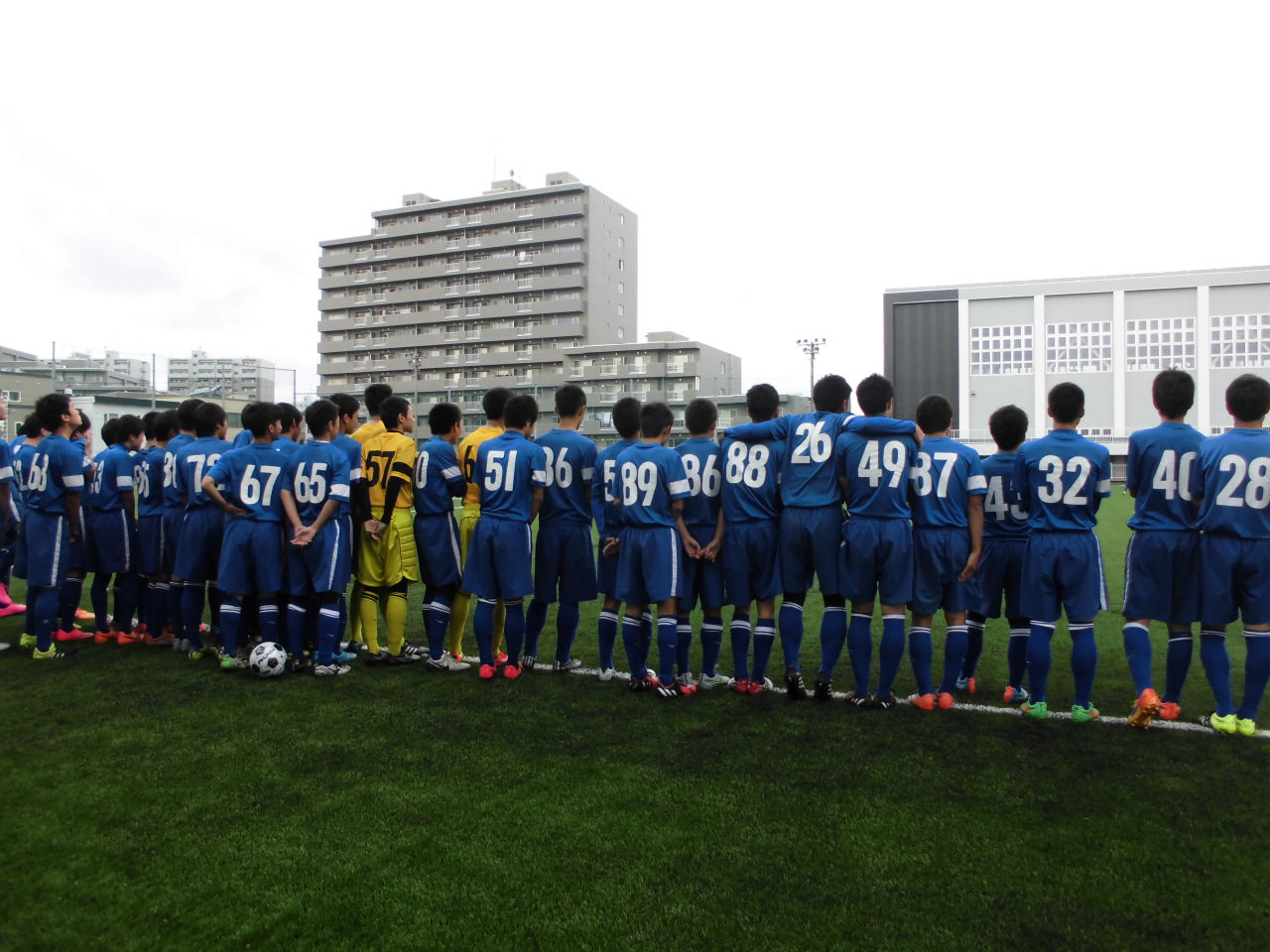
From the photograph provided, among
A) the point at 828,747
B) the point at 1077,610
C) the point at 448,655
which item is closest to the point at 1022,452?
the point at 1077,610

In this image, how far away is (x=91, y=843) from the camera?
311 cm

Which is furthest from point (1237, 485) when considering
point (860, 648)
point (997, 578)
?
point (860, 648)

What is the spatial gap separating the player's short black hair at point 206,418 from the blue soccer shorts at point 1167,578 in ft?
23.0

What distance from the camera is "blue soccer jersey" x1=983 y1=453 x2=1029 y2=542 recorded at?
16.6ft

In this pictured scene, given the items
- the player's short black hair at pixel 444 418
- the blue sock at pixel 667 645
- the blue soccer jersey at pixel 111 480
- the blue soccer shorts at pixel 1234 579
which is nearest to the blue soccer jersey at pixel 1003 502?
the blue soccer shorts at pixel 1234 579

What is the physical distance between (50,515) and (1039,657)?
306 inches

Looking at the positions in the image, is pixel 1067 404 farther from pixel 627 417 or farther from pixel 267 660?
pixel 267 660

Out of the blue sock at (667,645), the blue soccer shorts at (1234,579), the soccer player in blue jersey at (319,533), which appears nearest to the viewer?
the blue soccer shorts at (1234,579)

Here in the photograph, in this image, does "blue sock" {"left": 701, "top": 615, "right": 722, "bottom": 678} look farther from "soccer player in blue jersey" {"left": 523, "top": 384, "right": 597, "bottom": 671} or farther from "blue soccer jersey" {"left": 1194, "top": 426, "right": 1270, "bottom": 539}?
"blue soccer jersey" {"left": 1194, "top": 426, "right": 1270, "bottom": 539}

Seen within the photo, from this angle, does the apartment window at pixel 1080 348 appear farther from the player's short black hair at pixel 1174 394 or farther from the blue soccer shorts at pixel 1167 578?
the blue soccer shorts at pixel 1167 578

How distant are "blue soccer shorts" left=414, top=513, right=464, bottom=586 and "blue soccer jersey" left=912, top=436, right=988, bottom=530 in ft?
11.2

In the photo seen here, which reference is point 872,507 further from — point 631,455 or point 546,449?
point 546,449

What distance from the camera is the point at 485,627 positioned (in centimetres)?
548

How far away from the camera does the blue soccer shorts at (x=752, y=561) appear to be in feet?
16.9
